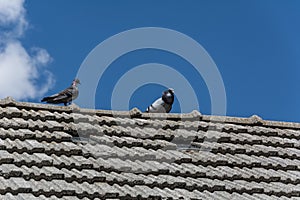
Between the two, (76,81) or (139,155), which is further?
(76,81)

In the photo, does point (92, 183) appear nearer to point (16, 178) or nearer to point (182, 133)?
point (16, 178)

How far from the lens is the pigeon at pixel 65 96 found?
7.11 metres

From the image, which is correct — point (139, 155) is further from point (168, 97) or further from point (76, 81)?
point (76, 81)

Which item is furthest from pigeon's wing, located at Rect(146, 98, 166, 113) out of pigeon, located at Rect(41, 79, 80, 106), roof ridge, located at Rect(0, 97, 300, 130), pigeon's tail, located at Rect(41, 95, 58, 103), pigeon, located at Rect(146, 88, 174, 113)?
pigeon's tail, located at Rect(41, 95, 58, 103)

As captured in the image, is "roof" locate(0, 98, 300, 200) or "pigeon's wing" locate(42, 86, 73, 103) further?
"pigeon's wing" locate(42, 86, 73, 103)

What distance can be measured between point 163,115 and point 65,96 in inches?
47.7

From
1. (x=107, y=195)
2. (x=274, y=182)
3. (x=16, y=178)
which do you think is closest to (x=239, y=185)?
(x=274, y=182)

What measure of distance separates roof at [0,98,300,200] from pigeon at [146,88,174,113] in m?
0.59

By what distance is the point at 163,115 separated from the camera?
6648mm

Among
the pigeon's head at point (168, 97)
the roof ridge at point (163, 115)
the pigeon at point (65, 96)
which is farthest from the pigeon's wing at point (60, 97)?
the pigeon's head at point (168, 97)

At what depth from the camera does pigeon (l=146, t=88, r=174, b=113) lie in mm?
7266

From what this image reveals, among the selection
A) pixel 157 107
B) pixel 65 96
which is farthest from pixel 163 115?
pixel 65 96

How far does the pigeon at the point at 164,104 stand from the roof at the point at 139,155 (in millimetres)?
587

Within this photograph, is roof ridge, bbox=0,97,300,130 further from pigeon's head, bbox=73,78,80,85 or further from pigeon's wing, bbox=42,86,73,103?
pigeon's head, bbox=73,78,80,85
